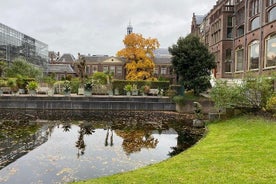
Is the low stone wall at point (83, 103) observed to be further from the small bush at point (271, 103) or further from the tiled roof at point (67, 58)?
the tiled roof at point (67, 58)

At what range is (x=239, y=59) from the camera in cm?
3312

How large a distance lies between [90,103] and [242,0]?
2141 centimetres

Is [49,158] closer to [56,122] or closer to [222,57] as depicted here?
[56,122]

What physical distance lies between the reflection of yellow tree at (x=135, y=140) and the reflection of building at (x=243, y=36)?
12.9 m

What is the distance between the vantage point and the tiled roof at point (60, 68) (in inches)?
2990

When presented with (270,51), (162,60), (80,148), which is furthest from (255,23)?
(162,60)

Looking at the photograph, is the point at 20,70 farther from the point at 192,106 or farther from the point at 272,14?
the point at 272,14

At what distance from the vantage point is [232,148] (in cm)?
885

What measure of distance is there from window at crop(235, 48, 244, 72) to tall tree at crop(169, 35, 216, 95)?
24.1 ft

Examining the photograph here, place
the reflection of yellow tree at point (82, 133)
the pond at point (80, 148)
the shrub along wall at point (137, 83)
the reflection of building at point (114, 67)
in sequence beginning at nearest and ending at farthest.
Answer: the pond at point (80, 148) → the reflection of yellow tree at point (82, 133) → the shrub along wall at point (137, 83) → the reflection of building at point (114, 67)

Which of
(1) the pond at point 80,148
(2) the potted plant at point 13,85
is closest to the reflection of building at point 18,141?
(1) the pond at point 80,148

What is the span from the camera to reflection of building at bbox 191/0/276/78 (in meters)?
25.8

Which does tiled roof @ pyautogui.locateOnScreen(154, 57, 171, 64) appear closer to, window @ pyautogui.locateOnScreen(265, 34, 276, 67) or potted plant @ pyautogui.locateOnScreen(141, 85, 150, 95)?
potted plant @ pyautogui.locateOnScreen(141, 85, 150, 95)

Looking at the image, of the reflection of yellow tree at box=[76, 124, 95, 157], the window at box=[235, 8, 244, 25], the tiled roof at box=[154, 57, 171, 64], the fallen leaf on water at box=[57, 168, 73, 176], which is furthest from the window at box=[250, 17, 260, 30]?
the tiled roof at box=[154, 57, 171, 64]
